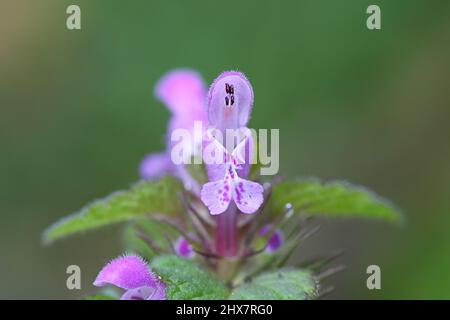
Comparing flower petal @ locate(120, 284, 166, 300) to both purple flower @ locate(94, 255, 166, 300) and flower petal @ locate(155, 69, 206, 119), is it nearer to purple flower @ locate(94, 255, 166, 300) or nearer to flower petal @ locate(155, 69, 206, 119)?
purple flower @ locate(94, 255, 166, 300)

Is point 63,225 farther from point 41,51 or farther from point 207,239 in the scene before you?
point 41,51

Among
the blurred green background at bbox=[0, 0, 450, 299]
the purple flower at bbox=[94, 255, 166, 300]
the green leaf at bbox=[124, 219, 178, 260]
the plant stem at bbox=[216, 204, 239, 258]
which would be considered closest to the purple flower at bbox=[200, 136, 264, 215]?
the plant stem at bbox=[216, 204, 239, 258]

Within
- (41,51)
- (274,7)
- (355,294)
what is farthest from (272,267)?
(41,51)

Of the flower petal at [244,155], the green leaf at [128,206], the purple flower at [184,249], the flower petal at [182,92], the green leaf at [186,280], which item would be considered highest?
the flower petal at [182,92]

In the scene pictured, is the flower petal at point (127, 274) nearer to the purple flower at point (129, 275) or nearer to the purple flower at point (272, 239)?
the purple flower at point (129, 275)

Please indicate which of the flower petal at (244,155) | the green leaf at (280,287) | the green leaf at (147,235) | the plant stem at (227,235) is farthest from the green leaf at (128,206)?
the green leaf at (280,287)

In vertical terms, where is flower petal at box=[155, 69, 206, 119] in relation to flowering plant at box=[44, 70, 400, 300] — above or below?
above
